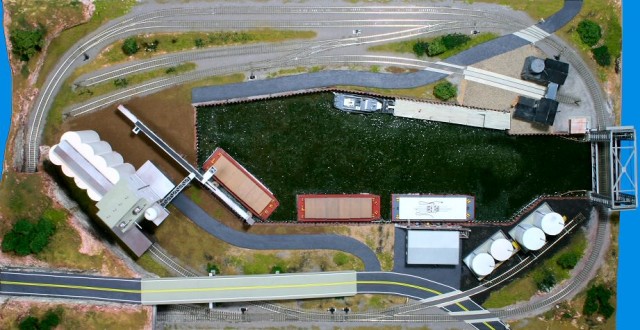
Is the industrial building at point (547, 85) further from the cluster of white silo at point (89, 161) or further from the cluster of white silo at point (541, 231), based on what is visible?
the cluster of white silo at point (89, 161)

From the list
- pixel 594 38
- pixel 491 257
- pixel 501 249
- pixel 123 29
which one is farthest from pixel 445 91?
pixel 123 29

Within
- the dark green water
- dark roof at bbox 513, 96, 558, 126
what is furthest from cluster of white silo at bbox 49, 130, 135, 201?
dark roof at bbox 513, 96, 558, 126

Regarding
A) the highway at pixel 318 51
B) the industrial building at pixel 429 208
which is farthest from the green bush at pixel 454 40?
the industrial building at pixel 429 208

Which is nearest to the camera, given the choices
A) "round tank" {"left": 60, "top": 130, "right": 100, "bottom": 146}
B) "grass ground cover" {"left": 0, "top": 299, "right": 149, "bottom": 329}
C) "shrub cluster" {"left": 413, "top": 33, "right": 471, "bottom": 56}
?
"round tank" {"left": 60, "top": 130, "right": 100, "bottom": 146}

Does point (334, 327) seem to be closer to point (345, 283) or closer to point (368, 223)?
point (345, 283)

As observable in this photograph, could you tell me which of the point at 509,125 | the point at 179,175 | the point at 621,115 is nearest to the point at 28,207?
the point at 179,175

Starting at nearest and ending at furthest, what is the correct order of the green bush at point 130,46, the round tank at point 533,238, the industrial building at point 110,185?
the industrial building at point 110,185, the green bush at point 130,46, the round tank at point 533,238

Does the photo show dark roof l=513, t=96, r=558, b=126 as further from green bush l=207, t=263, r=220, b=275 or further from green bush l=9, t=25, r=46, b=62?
green bush l=9, t=25, r=46, b=62
